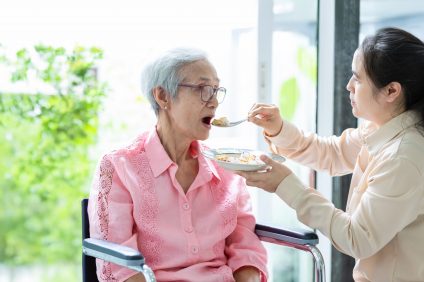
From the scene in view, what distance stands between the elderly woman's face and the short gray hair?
2 cm

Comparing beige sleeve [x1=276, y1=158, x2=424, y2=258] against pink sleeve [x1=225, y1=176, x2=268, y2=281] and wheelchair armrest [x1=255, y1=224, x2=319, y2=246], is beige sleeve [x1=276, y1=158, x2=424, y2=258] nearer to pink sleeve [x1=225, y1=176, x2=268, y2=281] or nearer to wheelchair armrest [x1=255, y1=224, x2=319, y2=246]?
wheelchair armrest [x1=255, y1=224, x2=319, y2=246]

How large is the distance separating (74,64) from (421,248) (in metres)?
2.72

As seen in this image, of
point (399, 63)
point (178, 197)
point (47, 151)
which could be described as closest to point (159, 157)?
point (178, 197)

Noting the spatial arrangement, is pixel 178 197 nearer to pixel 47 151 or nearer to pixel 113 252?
pixel 113 252

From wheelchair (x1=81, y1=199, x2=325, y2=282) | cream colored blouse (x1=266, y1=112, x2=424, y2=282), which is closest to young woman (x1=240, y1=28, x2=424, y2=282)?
cream colored blouse (x1=266, y1=112, x2=424, y2=282)

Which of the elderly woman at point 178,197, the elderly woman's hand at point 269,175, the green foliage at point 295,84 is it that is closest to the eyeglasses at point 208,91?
the elderly woman at point 178,197

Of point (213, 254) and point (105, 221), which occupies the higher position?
point (105, 221)

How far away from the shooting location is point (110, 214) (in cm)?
209

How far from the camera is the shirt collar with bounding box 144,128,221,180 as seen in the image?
2205 millimetres

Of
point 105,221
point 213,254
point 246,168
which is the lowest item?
point 213,254

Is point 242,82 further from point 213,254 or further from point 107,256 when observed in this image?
Answer: point 107,256

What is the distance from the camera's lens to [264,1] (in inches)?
115

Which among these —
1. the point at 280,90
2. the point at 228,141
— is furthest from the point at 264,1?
the point at 228,141

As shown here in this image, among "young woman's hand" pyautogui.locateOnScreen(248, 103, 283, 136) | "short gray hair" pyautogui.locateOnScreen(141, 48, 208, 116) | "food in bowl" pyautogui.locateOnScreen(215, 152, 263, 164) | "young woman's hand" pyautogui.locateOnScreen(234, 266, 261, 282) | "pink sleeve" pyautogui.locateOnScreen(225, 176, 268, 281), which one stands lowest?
"young woman's hand" pyautogui.locateOnScreen(234, 266, 261, 282)
